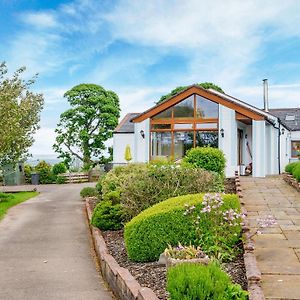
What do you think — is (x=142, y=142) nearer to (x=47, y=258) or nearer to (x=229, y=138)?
(x=229, y=138)

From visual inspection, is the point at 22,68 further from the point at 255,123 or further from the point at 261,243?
the point at 261,243

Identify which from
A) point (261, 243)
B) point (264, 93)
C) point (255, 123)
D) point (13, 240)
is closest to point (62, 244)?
point (13, 240)

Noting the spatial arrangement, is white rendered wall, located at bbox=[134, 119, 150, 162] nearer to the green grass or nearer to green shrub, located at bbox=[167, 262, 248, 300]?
the green grass

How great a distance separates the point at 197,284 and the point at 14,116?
15682mm

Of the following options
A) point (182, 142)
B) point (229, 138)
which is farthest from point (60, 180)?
point (229, 138)

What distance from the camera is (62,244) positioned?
1040 centimetres

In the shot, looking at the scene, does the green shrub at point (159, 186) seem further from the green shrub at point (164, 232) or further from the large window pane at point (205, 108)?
the large window pane at point (205, 108)

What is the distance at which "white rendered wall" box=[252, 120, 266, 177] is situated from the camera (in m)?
21.7

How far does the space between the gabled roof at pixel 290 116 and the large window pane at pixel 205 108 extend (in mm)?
11468

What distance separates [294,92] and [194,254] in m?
37.2

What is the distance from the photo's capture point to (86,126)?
3828 centimetres

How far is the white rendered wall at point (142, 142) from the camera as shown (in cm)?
2356

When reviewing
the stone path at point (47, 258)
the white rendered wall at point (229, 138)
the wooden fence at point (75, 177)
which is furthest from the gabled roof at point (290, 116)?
the stone path at point (47, 258)

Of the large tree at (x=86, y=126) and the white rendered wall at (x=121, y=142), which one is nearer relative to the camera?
the white rendered wall at (x=121, y=142)
